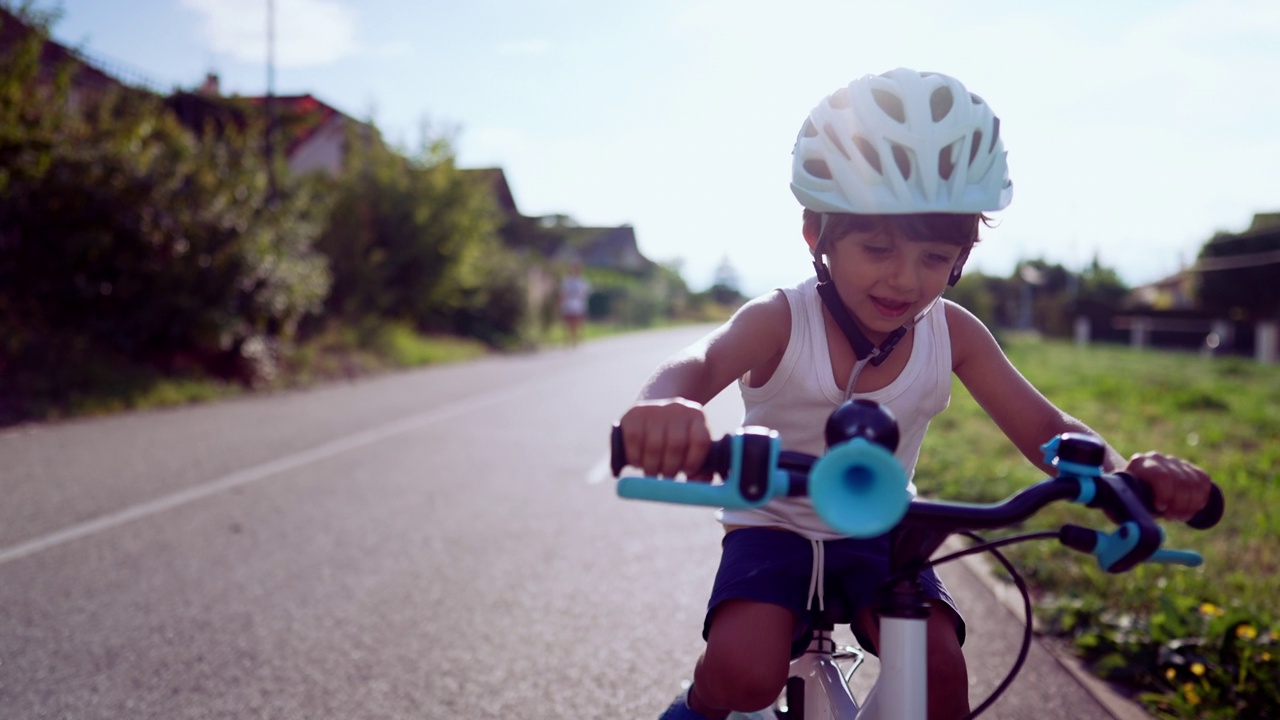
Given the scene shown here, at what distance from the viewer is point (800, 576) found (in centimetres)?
217

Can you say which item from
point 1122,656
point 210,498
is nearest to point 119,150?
point 210,498

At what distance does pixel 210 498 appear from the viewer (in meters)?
6.68

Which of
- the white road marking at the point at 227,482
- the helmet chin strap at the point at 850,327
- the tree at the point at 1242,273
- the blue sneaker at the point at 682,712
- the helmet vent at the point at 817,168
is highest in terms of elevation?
the tree at the point at 1242,273

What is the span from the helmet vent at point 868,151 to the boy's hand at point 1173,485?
712 millimetres

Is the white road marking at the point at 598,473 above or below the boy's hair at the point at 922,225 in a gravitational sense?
below

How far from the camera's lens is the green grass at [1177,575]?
3.52 meters

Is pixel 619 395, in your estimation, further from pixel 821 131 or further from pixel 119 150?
pixel 821 131

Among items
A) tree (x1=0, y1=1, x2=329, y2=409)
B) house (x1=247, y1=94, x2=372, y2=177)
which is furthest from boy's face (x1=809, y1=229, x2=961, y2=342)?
house (x1=247, y1=94, x2=372, y2=177)

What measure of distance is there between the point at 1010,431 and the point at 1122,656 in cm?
199

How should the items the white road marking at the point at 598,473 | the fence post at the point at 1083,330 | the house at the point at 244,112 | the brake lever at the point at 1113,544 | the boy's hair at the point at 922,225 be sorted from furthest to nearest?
the fence post at the point at 1083,330 < the house at the point at 244,112 < the white road marking at the point at 598,473 < the boy's hair at the point at 922,225 < the brake lever at the point at 1113,544

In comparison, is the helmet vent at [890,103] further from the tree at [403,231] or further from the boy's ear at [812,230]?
the tree at [403,231]

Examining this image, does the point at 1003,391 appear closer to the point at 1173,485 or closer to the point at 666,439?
the point at 1173,485

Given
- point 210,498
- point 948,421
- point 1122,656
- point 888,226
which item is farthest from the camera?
point 948,421

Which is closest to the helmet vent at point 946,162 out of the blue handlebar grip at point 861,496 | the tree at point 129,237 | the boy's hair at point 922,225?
the boy's hair at point 922,225
